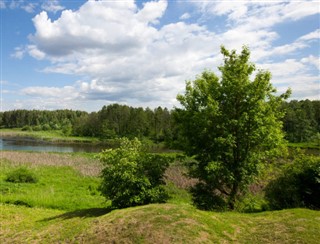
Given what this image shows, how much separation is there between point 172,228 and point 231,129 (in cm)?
639

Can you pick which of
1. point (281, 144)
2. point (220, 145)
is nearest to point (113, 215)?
point (220, 145)

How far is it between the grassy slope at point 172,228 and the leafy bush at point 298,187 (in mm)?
1933

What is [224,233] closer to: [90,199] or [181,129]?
[181,129]

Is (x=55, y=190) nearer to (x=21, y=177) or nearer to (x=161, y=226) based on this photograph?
(x=21, y=177)

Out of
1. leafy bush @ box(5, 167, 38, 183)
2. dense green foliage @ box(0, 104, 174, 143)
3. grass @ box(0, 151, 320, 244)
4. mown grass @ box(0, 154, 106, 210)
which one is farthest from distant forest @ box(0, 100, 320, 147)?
grass @ box(0, 151, 320, 244)

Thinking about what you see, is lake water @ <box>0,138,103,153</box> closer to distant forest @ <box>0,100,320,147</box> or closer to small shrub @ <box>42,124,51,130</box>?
distant forest @ <box>0,100,320,147</box>

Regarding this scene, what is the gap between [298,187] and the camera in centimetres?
1369

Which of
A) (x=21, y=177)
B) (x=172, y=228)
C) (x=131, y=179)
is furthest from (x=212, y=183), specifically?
(x=21, y=177)

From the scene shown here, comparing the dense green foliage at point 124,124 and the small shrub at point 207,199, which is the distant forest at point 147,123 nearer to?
the dense green foliage at point 124,124

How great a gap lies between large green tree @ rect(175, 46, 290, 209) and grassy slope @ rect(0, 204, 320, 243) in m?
2.58

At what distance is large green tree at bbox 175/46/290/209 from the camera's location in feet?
45.6

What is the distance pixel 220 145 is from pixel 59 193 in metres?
14.0

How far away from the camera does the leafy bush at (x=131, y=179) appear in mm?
13000

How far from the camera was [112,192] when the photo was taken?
13312 mm
